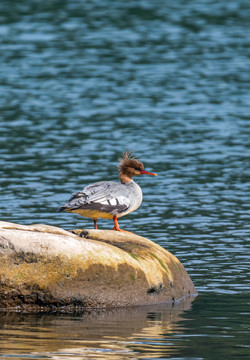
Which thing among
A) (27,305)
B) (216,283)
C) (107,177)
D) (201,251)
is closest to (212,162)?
(107,177)

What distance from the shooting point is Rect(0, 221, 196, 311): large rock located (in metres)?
11.6

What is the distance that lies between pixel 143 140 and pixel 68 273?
14.0 m

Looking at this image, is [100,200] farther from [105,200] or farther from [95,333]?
[95,333]

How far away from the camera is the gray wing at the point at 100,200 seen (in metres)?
12.9

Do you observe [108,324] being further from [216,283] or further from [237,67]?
[237,67]

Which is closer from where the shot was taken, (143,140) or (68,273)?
(68,273)

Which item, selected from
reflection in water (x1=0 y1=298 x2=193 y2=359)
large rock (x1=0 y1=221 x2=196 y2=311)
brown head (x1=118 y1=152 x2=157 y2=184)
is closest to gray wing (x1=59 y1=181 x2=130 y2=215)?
brown head (x1=118 y1=152 x2=157 y2=184)

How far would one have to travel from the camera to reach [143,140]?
2539cm

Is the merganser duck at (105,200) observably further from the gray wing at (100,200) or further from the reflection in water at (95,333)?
the reflection in water at (95,333)

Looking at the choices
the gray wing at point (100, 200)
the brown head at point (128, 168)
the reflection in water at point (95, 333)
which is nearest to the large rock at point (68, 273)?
the reflection in water at point (95, 333)

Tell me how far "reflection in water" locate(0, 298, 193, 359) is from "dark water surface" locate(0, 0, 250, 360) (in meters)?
0.02

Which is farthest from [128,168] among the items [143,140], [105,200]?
[143,140]

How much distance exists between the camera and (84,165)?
73.3ft

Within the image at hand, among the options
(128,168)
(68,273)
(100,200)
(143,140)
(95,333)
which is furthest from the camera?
(143,140)
